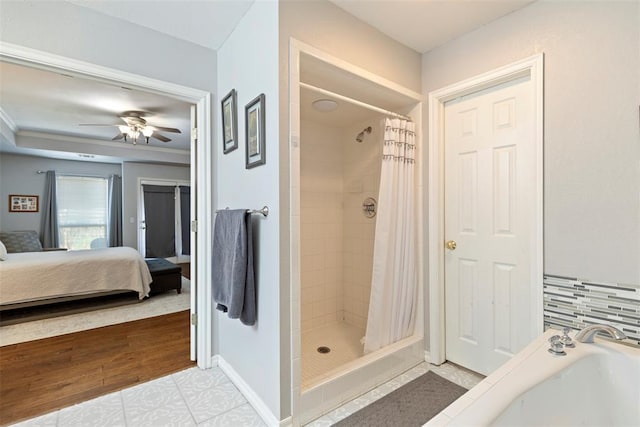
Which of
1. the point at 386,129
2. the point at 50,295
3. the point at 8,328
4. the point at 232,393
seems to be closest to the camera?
the point at 232,393

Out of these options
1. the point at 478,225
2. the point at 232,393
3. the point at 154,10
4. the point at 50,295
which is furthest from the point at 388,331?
the point at 50,295

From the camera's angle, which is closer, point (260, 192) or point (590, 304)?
point (590, 304)

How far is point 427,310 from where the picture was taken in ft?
7.36

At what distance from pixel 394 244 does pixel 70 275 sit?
3791 millimetres

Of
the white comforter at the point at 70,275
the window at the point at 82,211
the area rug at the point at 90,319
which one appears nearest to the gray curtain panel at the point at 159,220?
the window at the point at 82,211

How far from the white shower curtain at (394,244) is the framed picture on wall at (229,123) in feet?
3.57

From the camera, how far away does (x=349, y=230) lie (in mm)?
3154

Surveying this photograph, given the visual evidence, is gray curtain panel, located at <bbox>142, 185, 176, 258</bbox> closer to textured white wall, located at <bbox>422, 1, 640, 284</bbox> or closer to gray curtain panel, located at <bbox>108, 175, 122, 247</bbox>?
gray curtain panel, located at <bbox>108, 175, 122, 247</bbox>

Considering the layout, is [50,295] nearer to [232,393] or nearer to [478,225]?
[232,393]

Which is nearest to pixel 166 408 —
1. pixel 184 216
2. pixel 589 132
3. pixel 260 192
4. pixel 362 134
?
pixel 260 192

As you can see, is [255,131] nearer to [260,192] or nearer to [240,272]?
[260,192]

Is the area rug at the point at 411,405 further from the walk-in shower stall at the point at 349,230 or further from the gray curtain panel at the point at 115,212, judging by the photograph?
the gray curtain panel at the point at 115,212

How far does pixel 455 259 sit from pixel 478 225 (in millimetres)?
308

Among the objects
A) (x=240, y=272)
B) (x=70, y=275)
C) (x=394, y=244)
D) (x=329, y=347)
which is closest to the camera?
(x=240, y=272)
